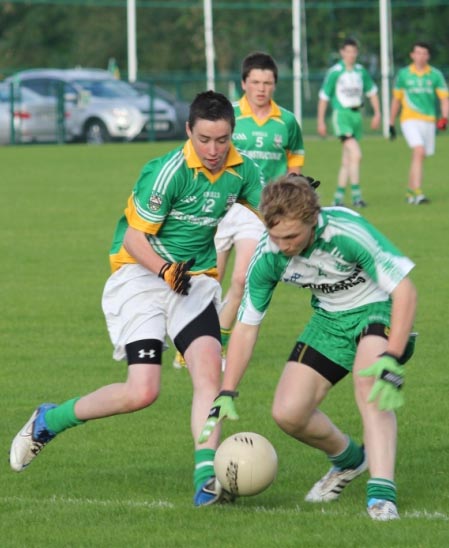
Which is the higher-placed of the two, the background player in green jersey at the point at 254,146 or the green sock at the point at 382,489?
the background player in green jersey at the point at 254,146

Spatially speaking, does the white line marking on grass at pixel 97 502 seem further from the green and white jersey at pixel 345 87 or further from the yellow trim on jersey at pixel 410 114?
the yellow trim on jersey at pixel 410 114

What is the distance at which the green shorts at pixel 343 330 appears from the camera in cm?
675

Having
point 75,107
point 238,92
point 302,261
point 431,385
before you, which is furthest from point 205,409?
point 238,92

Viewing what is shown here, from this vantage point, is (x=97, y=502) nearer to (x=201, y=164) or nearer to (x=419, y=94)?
(x=201, y=164)

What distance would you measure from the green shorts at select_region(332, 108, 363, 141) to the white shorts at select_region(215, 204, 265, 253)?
413 inches

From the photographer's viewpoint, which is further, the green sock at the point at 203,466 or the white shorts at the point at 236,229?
the white shorts at the point at 236,229

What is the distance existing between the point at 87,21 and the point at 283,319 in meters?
57.1

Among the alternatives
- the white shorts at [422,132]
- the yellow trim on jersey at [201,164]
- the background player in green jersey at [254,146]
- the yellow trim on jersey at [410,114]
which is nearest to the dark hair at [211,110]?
the yellow trim on jersey at [201,164]

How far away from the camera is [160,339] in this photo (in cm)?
738

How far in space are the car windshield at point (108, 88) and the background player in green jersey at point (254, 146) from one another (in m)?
25.9

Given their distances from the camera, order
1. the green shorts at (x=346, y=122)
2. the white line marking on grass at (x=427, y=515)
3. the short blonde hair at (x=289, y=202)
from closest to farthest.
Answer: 1. the short blonde hair at (x=289, y=202)
2. the white line marking on grass at (x=427, y=515)
3. the green shorts at (x=346, y=122)

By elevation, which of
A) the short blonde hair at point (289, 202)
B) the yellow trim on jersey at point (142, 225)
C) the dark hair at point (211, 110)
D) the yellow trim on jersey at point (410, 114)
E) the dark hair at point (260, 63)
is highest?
the dark hair at point (260, 63)

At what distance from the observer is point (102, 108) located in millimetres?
37781

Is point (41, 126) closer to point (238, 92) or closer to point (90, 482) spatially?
point (238, 92)
